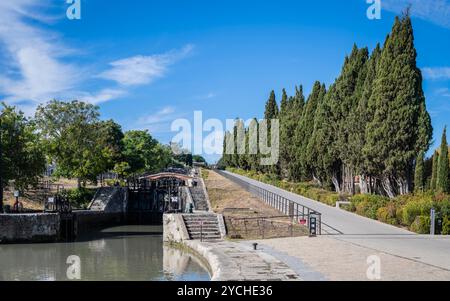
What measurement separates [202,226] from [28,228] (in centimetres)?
1266

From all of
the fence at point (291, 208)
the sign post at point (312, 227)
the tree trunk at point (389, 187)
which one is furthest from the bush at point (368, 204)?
the sign post at point (312, 227)

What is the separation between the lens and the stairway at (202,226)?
28719 millimetres

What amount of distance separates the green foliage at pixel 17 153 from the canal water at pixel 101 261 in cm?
814

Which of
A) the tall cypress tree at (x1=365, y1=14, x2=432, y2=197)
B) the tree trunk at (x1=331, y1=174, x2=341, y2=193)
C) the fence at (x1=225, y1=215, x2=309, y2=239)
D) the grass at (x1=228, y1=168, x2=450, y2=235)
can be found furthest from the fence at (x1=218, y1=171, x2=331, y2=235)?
the tree trunk at (x1=331, y1=174, x2=341, y2=193)

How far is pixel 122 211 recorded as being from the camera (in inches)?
2068

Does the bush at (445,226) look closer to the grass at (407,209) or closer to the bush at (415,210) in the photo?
the grass at (407,209)

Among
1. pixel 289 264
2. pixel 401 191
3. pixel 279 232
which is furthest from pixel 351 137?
pixel 289 264

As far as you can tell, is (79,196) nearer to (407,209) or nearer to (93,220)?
(93,220)

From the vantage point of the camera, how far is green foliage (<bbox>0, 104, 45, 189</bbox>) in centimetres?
4066

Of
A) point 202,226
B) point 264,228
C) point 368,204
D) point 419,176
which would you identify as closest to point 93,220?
point 202,226

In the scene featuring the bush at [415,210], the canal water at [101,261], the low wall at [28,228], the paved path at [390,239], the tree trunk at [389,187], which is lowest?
the canal water at [101,261]
